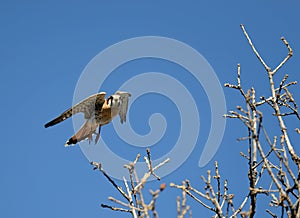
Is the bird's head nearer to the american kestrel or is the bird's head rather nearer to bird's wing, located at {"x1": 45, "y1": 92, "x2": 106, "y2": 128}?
the american kestrel

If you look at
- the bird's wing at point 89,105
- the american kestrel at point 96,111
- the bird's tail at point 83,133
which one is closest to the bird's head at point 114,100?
the american kestrel at point 96,111

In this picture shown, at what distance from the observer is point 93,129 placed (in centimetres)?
688

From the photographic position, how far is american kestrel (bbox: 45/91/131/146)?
22.1 ft

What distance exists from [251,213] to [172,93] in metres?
3.31

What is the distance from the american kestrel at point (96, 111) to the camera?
6742 millimetres

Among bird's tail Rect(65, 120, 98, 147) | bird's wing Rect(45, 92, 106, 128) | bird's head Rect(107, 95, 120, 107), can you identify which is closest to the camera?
bird's tail Rect(65, 120, 98, 147)

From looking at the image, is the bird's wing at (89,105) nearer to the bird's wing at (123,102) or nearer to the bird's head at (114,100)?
the bird's head at (114,100)

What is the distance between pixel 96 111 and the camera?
7.20 metres

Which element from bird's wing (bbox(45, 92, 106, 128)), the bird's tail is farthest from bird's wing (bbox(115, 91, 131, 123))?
the bird's tail

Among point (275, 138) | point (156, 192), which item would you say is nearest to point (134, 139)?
point (275, 138)

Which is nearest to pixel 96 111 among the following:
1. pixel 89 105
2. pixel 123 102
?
pixel 89 105

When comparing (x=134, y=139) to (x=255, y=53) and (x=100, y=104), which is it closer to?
(x=100, y=104)

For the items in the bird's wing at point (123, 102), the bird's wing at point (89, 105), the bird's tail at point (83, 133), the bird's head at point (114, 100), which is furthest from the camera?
the bird's wing at point (123, 102)

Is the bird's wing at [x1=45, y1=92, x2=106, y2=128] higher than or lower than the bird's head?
lower
